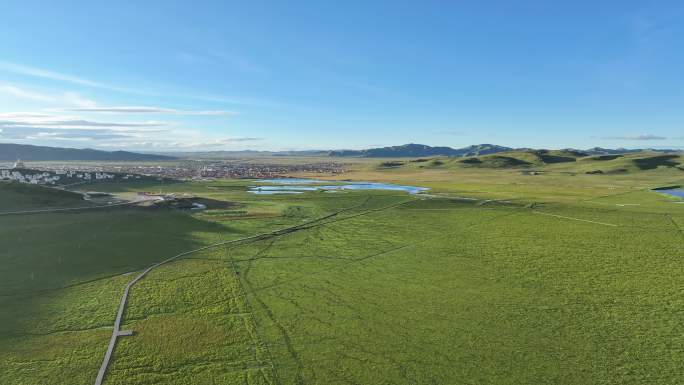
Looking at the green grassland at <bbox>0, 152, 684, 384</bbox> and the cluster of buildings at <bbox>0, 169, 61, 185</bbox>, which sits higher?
the cluster of buildings at <bbox>0, 169, 61, 185</bbox>

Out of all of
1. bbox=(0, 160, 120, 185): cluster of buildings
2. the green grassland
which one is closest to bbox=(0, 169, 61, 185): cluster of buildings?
bbox=(0, 160, 120, 185): cluster of buildings

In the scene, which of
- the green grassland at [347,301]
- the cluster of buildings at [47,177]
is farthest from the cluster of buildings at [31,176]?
the green grassland at [347,301]

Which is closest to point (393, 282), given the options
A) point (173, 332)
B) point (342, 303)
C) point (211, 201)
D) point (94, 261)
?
point (342, 303)

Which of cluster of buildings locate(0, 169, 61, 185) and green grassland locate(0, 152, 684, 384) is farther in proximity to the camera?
cluster of buildings locate(0, 169, 61, 185)

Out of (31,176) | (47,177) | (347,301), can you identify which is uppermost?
(31,176)

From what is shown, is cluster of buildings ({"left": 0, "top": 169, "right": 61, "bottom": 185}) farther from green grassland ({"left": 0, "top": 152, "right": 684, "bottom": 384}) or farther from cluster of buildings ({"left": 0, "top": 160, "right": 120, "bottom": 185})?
green grassland ({"left": 0, "top": 152, "right": 684, "bottom": 384})

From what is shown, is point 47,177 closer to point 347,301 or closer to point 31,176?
point 31,176

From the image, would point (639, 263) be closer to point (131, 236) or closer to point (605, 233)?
A: point (605, 233)

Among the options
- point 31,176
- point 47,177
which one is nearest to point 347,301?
point 47,177
